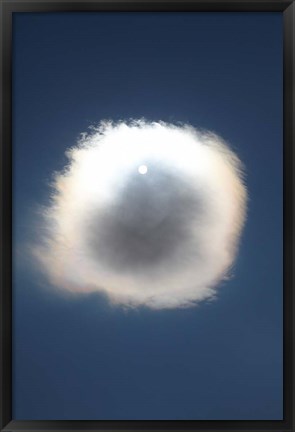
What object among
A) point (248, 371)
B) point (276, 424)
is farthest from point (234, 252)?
point (276, 424)

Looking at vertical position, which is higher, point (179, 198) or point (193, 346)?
point (179, 198)

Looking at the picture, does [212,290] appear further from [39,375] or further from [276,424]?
[39,375]

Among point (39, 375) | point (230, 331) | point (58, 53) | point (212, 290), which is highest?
point (58, 53)

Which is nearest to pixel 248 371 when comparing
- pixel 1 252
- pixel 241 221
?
pixel 241 221

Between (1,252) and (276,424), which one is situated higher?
(1,252)

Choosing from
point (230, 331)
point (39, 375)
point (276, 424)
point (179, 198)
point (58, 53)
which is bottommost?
point (276, 424)

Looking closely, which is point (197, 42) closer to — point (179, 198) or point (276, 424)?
point (179, 198)
